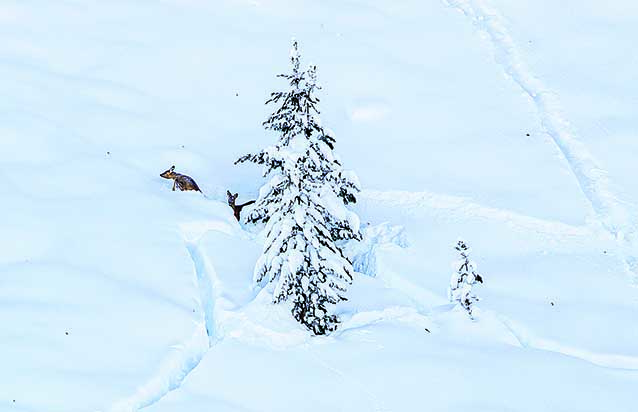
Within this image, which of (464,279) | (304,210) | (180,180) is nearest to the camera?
(304,210)

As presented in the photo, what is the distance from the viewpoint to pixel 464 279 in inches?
384

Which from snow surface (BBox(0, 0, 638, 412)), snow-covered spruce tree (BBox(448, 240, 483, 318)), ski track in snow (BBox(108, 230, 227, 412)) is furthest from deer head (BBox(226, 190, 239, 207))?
snow-covered spruce tree (BBox(448, 240, 483, 318))

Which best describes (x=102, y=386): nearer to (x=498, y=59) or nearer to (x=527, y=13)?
(x=498, y=59)

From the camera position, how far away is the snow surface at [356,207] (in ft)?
28.9

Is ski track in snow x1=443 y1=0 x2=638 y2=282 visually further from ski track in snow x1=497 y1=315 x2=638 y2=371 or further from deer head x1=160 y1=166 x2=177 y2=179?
deer head x1=160 y1=166 x2=177 y2=179

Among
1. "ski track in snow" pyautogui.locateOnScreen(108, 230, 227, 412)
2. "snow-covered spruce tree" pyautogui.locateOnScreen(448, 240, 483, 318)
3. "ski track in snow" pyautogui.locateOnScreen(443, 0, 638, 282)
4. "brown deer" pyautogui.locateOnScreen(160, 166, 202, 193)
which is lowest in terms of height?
"ski track in snow" pyautogui.locateOnScreen(108, 230, 227, 412)

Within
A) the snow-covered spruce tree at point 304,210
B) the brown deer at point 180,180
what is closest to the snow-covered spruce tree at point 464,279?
the snow-covered spruce tree at point 304,210

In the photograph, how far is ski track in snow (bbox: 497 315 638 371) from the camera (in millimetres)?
9773

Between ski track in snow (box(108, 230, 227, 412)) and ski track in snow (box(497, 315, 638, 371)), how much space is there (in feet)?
13.8

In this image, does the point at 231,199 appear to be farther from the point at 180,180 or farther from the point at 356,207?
the point at 356,207

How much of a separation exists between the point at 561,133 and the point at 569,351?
6644mm

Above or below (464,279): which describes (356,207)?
above

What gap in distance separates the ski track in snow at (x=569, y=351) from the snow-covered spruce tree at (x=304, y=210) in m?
2.63

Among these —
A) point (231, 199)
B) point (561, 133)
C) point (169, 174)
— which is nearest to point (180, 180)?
point (169, 174)
